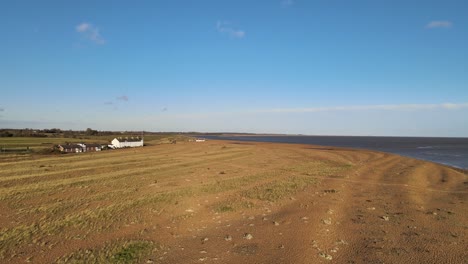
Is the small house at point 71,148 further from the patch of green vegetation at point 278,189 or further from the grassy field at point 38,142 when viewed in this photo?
the patch of green vegetation at point 278,189

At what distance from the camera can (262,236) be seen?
965 centimetres

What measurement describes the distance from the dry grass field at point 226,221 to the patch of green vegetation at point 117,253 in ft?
0.08

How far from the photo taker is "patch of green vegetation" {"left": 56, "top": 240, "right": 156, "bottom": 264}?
299 inches

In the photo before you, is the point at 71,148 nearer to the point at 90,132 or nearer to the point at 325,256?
the point at 325,256

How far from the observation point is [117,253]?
8047mm

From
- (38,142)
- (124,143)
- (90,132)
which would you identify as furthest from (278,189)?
(90,132)

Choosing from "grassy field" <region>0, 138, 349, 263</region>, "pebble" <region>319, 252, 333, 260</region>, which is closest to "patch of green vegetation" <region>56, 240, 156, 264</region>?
"grassy field" <region>0, 138, 349, 263</region>

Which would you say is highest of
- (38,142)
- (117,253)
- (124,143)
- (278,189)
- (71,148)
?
(278,189)

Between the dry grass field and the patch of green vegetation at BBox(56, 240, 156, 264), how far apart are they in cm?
3

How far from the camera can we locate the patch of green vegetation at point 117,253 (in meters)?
7.61

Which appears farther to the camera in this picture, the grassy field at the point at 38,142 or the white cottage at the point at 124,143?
the white cottage at the point at 124,143

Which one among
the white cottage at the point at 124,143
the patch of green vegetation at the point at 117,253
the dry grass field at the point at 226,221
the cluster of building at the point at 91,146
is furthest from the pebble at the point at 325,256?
the white cottage at the point at 124,143

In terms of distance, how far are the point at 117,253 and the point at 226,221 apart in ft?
14.0

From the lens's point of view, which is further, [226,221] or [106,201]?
[106,201]
